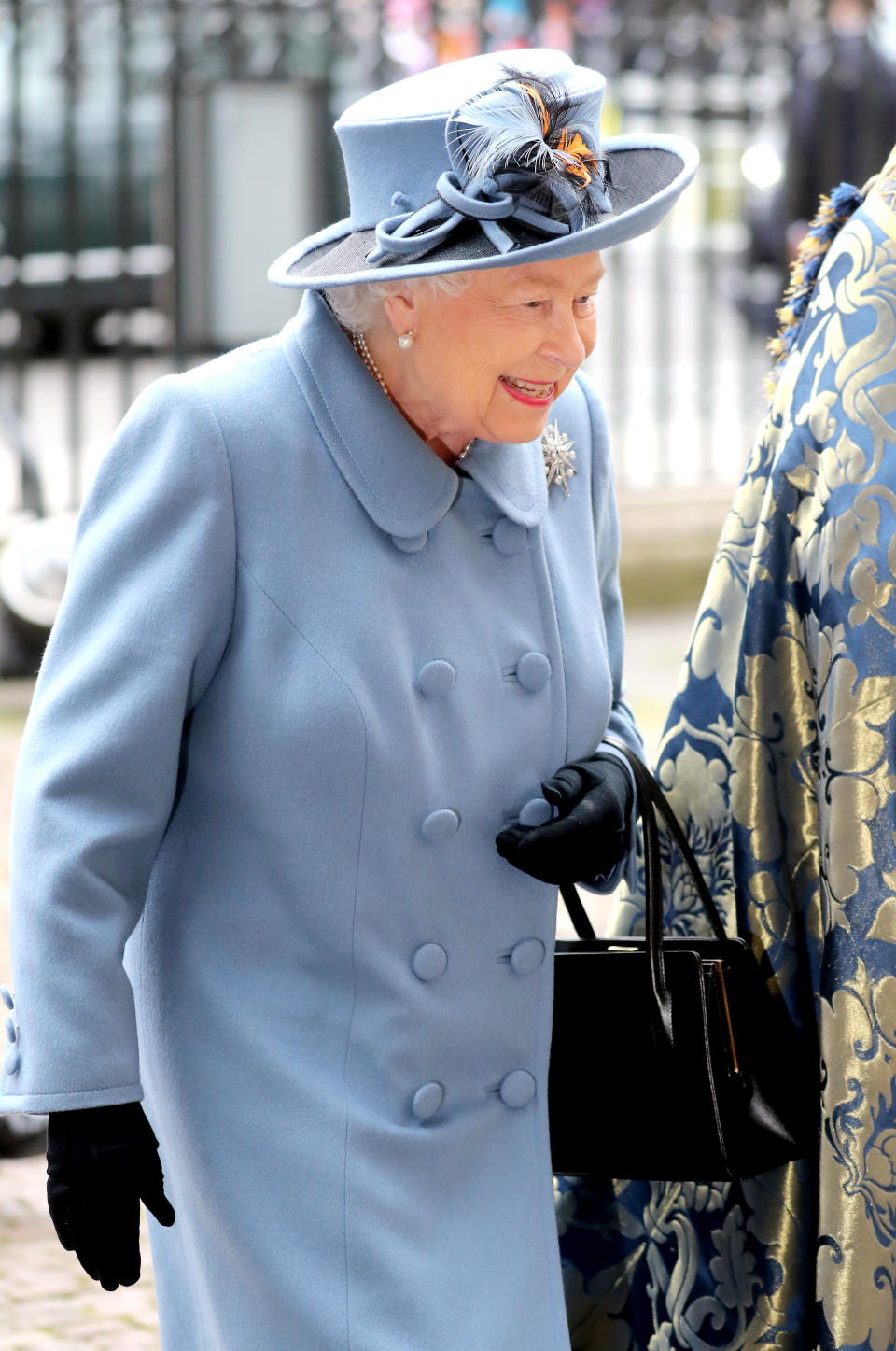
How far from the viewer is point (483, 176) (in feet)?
5.84

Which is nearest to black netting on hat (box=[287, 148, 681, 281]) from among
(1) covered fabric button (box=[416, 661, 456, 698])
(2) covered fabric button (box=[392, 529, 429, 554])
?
(2) covered fabric button (box=[392, 529, 429, 554])

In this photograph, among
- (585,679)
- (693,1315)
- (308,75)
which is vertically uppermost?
(308,75)

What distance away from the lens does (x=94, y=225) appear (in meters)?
7.69

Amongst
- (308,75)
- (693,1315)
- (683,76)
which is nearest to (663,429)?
(683,76)

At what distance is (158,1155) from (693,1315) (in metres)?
0.70

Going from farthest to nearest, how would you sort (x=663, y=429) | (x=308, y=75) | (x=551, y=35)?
Result: (x=663, y=429), (x=551, y=35), (x=308, y=75)

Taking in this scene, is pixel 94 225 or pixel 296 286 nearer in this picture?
pixel 296 286

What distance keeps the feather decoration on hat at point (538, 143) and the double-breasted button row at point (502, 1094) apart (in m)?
0.76

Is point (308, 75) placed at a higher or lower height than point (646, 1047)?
higher

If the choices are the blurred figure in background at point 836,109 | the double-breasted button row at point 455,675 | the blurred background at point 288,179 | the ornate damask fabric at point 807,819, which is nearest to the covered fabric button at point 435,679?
the double-breasted button row at point 455,675

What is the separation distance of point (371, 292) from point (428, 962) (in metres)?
0.59

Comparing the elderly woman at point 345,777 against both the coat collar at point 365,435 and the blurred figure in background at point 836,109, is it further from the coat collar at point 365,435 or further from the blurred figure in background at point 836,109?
the blurred figure in background at point 836,109

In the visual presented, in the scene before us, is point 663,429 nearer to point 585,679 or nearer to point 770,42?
point 770,42

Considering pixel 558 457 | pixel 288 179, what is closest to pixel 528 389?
pixel 558 457
